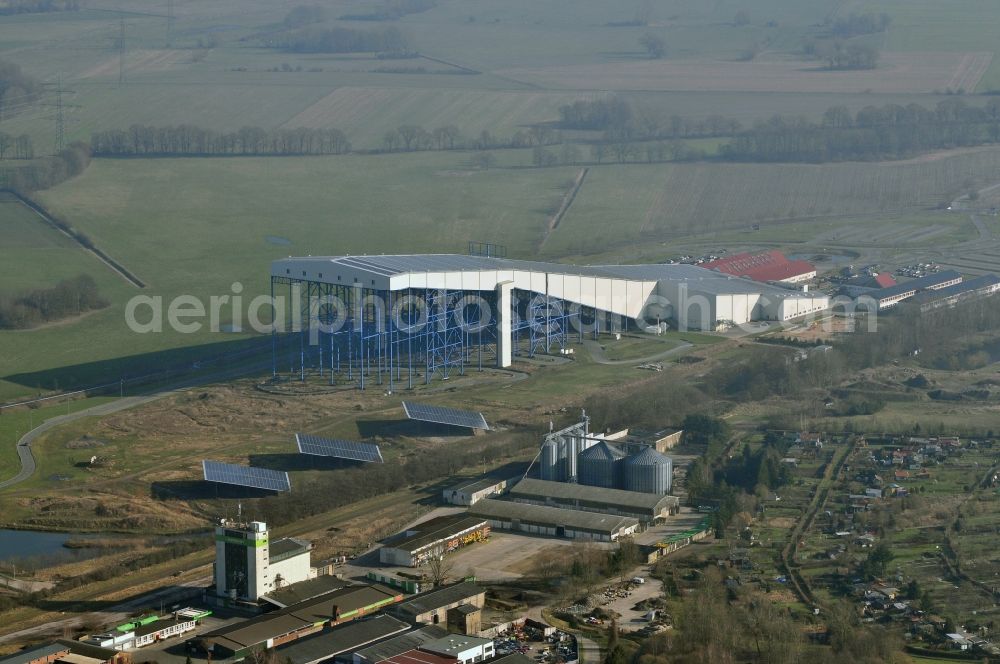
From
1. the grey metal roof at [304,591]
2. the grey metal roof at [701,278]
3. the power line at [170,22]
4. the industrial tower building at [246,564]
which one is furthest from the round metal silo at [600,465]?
the power line at [170,22]

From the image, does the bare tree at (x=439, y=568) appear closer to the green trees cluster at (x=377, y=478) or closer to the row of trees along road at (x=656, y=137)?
the green trees cluster at (x=377, y=478)

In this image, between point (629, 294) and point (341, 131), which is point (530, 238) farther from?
point (341, 131)

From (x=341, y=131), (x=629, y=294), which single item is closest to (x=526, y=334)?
(x=629, y=294)

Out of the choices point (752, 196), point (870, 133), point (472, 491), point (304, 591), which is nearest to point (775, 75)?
point (870, 133)

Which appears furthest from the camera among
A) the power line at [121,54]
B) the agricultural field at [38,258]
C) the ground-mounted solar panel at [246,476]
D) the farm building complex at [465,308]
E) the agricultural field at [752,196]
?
the power line at [121,54]

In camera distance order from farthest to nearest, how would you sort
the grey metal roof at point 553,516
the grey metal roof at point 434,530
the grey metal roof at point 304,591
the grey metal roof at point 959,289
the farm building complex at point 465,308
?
the grey metal roof at point 959,289 → the farm building complex at point 465,308 → the grey metal roof at point 553,516 → the grey metal roof at point 434,530 → the grey metal roof at point 304,591

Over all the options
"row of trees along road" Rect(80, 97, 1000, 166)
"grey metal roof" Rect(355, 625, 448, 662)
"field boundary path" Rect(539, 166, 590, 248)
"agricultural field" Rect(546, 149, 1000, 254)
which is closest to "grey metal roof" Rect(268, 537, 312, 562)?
"grey metal roof" Rect(355, 625, 448, 662)
